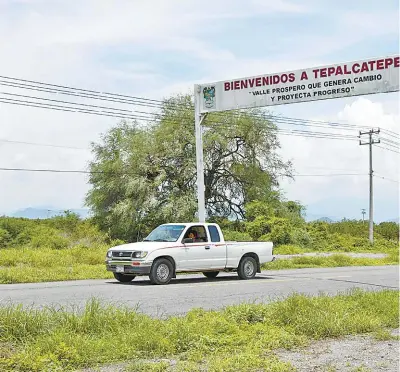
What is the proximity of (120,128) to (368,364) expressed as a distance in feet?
150

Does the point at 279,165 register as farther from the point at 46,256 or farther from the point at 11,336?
the point at 11,336

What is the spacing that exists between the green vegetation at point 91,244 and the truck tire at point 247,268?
13.9ft

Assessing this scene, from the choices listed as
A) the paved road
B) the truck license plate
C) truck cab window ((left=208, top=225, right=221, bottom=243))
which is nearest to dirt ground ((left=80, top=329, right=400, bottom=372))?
the paved road

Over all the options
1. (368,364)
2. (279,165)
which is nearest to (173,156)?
(279,165)

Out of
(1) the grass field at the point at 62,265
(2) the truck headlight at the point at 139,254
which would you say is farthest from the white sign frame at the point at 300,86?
(2) the truck headlight at the point at 139,254

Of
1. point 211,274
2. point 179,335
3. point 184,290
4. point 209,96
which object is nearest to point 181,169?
point 209,96

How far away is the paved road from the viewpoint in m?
13.4

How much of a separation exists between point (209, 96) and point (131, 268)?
1160 centimetres

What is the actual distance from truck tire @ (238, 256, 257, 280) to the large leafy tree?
25.1m

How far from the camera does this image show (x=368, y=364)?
7.59m

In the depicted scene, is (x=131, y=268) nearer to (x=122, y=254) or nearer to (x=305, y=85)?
(x=122, y=254)

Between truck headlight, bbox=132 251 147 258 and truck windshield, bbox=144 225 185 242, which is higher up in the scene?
truck windshield, bbox=144 225 185 242

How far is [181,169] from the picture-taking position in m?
47.4

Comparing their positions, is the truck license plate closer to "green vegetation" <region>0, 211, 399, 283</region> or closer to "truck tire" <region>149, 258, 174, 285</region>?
"truck tire" <region>149, 258, 174, 285</region>
